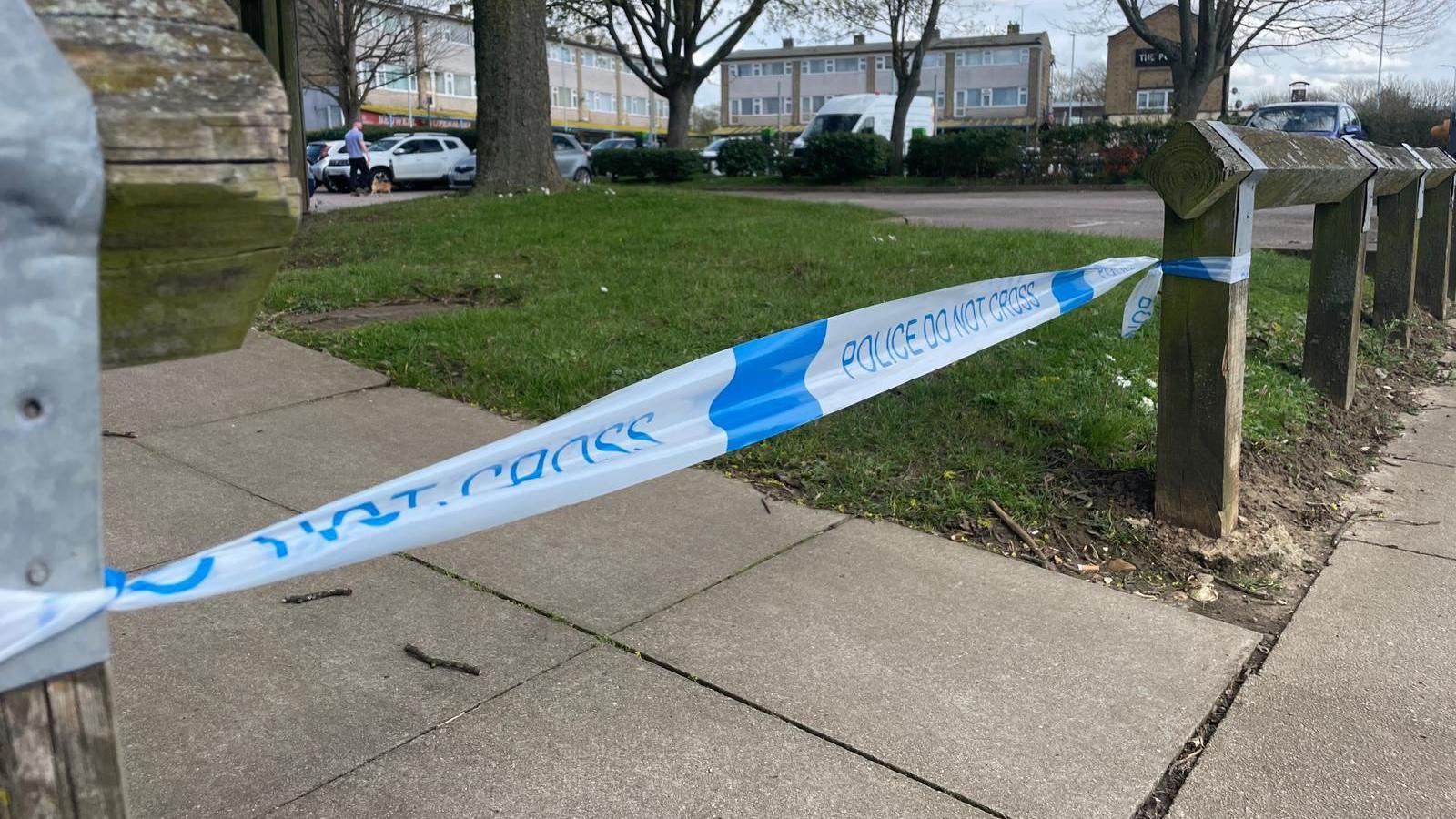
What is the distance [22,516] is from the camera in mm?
1037

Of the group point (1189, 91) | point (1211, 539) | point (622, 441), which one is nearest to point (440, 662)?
point (622, 441)

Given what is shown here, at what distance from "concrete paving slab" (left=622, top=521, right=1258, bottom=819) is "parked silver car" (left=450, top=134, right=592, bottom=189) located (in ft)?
85.4

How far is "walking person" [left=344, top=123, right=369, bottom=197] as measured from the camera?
82.4 ft

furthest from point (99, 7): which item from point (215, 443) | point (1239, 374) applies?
point (215, 443)

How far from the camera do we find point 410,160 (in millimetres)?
29297

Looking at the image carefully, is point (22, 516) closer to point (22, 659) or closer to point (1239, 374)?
point (22, 659)

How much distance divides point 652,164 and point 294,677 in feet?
93.9

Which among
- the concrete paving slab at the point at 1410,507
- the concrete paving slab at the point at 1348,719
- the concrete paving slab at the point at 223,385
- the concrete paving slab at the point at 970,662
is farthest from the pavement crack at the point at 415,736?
the concrete paving slab at the point at 1410,507

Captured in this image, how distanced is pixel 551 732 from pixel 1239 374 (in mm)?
2586

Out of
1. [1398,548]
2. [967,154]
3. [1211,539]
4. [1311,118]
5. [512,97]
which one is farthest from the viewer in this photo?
[967,154]

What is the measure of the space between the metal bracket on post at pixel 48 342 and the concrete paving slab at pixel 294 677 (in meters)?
1.43

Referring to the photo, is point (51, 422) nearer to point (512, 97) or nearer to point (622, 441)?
point (622, 441)

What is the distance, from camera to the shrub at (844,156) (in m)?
28.4

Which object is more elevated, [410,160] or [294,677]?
[410,160]
